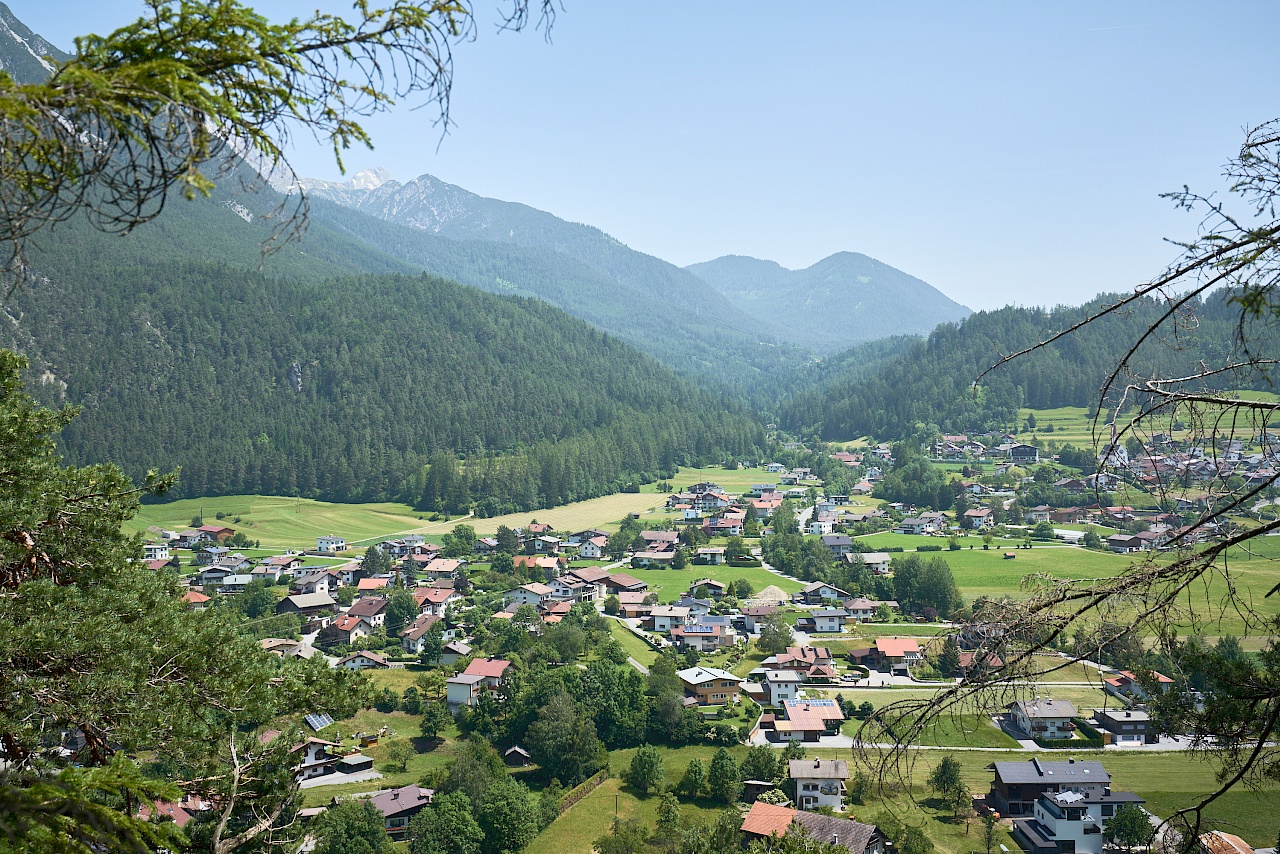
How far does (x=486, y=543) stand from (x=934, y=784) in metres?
36.0

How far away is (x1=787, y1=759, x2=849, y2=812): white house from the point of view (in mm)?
18906

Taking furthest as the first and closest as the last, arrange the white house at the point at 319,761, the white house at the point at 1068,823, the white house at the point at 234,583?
the white house at the point at 234,583 → the white house at the point at 319,761 → the white house at the point at 1068,823

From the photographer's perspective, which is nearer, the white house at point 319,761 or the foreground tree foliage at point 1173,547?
the foreground tree foliage at point 1173,547

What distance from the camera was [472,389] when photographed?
303 ft

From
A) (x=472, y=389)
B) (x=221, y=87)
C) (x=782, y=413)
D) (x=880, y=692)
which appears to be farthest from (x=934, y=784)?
(x=782, y=413)

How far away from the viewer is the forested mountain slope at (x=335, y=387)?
7244 centimetres

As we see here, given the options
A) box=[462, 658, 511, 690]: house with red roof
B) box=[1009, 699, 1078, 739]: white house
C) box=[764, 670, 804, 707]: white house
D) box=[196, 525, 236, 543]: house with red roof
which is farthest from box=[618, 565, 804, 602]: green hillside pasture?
box=[196, 525, 236, 543]: house with red roof

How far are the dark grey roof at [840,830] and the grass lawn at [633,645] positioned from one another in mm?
12681

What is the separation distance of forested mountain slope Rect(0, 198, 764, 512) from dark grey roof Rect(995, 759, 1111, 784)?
50101 millimetres

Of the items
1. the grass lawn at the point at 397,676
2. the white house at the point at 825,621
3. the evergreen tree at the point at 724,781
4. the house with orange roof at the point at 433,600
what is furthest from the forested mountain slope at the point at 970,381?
the evergreen tree at the point at 724,781

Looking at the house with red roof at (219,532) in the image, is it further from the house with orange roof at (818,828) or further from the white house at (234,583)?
the house with orange roof at (818,828)

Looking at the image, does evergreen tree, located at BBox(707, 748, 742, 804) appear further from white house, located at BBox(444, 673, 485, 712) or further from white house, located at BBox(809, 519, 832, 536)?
white house, located at BBox(809, 519, 832, 536)

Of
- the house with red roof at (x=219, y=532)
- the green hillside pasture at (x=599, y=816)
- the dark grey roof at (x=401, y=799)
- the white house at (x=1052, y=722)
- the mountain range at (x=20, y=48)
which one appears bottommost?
the house with red roof at (x=219, y=532)

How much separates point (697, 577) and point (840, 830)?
90.0 feet
